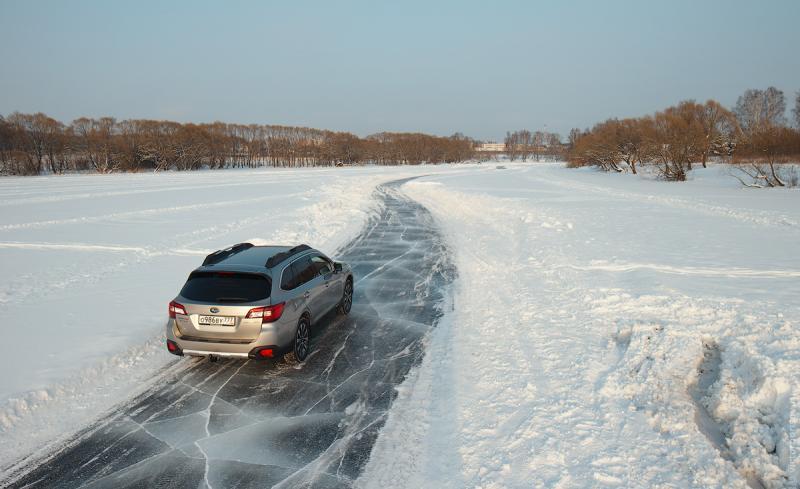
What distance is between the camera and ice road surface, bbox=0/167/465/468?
5.81 meters

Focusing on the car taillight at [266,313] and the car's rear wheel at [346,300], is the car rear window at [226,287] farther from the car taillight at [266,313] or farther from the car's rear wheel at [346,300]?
the car's rear wheel at [346,300]

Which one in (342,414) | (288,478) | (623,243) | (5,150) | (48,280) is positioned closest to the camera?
(288,478)

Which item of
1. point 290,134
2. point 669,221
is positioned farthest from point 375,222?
point 290,134

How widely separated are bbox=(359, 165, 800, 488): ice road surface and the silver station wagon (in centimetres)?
181

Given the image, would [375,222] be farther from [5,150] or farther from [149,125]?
[149,125]

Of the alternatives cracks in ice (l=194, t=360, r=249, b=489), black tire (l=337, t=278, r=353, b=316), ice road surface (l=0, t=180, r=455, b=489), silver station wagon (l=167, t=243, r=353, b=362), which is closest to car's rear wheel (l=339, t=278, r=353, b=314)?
black tire (l=337, t=278, r=353, b=316)

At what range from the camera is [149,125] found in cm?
8675

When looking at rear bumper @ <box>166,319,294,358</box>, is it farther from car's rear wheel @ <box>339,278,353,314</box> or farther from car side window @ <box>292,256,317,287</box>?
car's rear wheel @ <box>339,278,353,314</box>

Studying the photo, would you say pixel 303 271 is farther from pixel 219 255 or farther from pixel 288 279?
pixel 219 255

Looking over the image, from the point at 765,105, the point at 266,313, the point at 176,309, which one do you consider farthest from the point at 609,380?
the point at 765,105

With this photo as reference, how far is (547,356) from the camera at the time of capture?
22.0 feet

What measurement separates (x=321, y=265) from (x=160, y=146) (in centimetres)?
8010

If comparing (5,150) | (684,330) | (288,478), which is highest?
(5,150)

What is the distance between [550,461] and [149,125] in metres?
98.2
